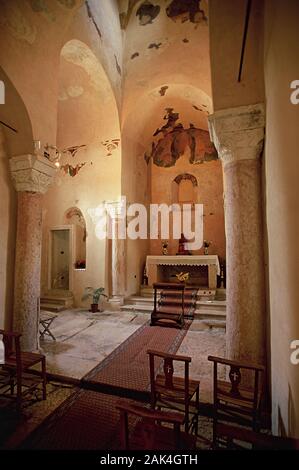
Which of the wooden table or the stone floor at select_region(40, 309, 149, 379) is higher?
the wooden table

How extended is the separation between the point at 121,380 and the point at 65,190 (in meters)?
7.04

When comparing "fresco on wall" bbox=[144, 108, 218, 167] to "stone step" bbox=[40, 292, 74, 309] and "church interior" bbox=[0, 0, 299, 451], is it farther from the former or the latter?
"stone step" bbox=[40, 292, 74, 309]

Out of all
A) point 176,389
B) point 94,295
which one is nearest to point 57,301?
point 94,295

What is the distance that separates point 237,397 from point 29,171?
4.49 metres

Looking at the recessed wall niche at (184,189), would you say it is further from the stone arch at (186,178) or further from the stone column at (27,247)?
the stone column at (27,247)

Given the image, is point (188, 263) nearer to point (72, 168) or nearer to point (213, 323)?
point (213, 323)

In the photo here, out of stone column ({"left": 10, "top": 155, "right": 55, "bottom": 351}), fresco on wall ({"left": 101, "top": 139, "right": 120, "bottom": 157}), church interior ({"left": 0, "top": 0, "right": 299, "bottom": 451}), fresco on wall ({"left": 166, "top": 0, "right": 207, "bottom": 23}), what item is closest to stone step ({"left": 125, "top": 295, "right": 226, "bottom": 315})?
A: church interior ({"left": 0, "top": 0, "right": 299, "bottom": 451})

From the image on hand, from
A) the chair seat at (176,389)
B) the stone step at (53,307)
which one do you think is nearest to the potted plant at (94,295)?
the stone step at (53,307)

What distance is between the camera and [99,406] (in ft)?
10.3

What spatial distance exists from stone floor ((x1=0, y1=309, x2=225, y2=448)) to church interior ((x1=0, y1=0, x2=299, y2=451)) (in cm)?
4

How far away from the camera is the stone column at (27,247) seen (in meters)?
4.36

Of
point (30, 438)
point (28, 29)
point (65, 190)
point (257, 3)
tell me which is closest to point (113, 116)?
point (65, 190)

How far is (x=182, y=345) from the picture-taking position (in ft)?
16.5

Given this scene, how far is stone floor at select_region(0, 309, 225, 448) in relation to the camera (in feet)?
9.23
